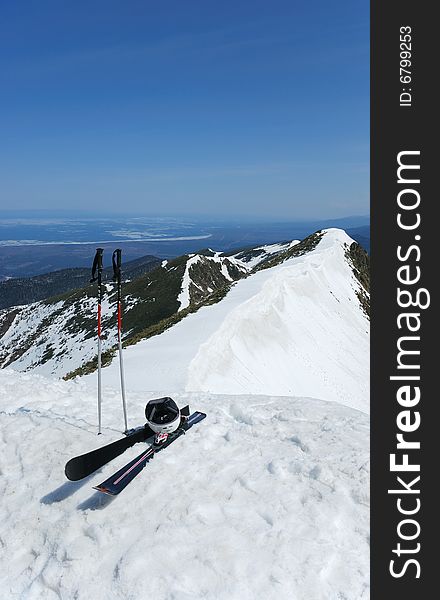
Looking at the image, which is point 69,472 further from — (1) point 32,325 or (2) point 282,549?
(1) point 32,325

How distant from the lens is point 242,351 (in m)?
23.8

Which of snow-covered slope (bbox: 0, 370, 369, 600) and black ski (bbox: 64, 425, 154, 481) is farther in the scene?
black ski (bbox: 64, 425, 154, 481)

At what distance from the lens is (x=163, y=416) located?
8.69 metres

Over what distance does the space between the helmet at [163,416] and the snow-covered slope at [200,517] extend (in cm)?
48

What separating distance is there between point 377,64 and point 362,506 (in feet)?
27.8

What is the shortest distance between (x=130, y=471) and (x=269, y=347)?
65.5 ft

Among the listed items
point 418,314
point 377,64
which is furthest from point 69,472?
point 377,64

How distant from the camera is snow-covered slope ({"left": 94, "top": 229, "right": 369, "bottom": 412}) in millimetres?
18594

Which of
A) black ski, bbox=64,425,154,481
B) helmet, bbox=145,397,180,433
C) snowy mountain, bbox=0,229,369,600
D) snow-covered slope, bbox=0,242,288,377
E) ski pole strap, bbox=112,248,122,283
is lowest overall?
snow-covered slope, bbox=0,242,288,377

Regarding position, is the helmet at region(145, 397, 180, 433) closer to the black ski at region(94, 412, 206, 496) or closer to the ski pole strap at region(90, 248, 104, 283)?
the black ski at region(94, 412, 206, 496)

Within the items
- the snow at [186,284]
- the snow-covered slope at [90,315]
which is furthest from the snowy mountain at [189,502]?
the snow at [186,284]

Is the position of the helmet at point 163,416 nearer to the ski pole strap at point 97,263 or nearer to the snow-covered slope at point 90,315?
the ski pole strap at point 97,263

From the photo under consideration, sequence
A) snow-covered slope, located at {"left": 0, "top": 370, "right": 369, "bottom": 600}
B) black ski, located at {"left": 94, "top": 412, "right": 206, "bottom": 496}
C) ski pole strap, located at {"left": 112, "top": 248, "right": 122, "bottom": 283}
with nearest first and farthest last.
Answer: snow-covered slope, located at {"left": 0, "top": 370, "right": 369, "bottom": 600}
black ski, located at {"left": 94, "top": 412, "right": 206, "bottom": 496}
ski pole strap, located at {"left": 112, "top": 248, "right": 122, "bottom": 283}

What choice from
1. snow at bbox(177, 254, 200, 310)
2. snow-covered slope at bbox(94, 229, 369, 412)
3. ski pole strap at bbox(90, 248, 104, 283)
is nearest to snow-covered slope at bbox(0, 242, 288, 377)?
snow at bbox(177, 254, 200, 310)
